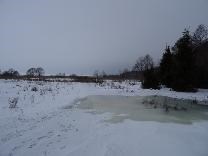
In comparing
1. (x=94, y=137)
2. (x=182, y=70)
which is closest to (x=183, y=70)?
(x=182, y=70)

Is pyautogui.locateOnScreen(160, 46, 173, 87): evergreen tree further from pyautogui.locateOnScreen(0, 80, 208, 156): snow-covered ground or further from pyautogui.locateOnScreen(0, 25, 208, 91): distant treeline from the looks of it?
pyautogui.locateOnScreen(0, 80, 208, 156): snow-covered ground

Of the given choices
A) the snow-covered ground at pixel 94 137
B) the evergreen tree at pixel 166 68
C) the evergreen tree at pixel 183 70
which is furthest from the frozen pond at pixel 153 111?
the evergreen tree at pixel 166 68

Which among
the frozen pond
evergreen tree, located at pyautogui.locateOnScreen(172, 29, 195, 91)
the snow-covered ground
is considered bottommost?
the snow-covered ground

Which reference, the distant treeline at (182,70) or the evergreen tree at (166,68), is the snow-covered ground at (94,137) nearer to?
the distant treeline at (182,70)

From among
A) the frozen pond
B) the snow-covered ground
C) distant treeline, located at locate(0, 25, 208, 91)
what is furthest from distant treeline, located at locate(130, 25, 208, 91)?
the snow-covered ground

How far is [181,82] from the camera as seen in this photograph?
76.5 ft

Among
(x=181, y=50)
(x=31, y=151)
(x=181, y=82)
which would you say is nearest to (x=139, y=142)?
(x=31, y=151)

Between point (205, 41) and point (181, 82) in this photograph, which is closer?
point (181, 82)

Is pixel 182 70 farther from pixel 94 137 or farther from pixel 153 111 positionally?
pixel 94 137

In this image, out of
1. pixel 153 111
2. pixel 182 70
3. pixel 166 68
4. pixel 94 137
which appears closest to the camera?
pixel 94 137

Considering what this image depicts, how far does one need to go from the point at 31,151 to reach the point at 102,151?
5.81ft

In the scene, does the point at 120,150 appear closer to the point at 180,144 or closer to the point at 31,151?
the point at 180,144

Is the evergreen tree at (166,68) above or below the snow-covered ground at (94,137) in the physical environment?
above

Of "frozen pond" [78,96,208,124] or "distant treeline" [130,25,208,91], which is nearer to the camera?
"frozen pond" [78,96,208,124]
